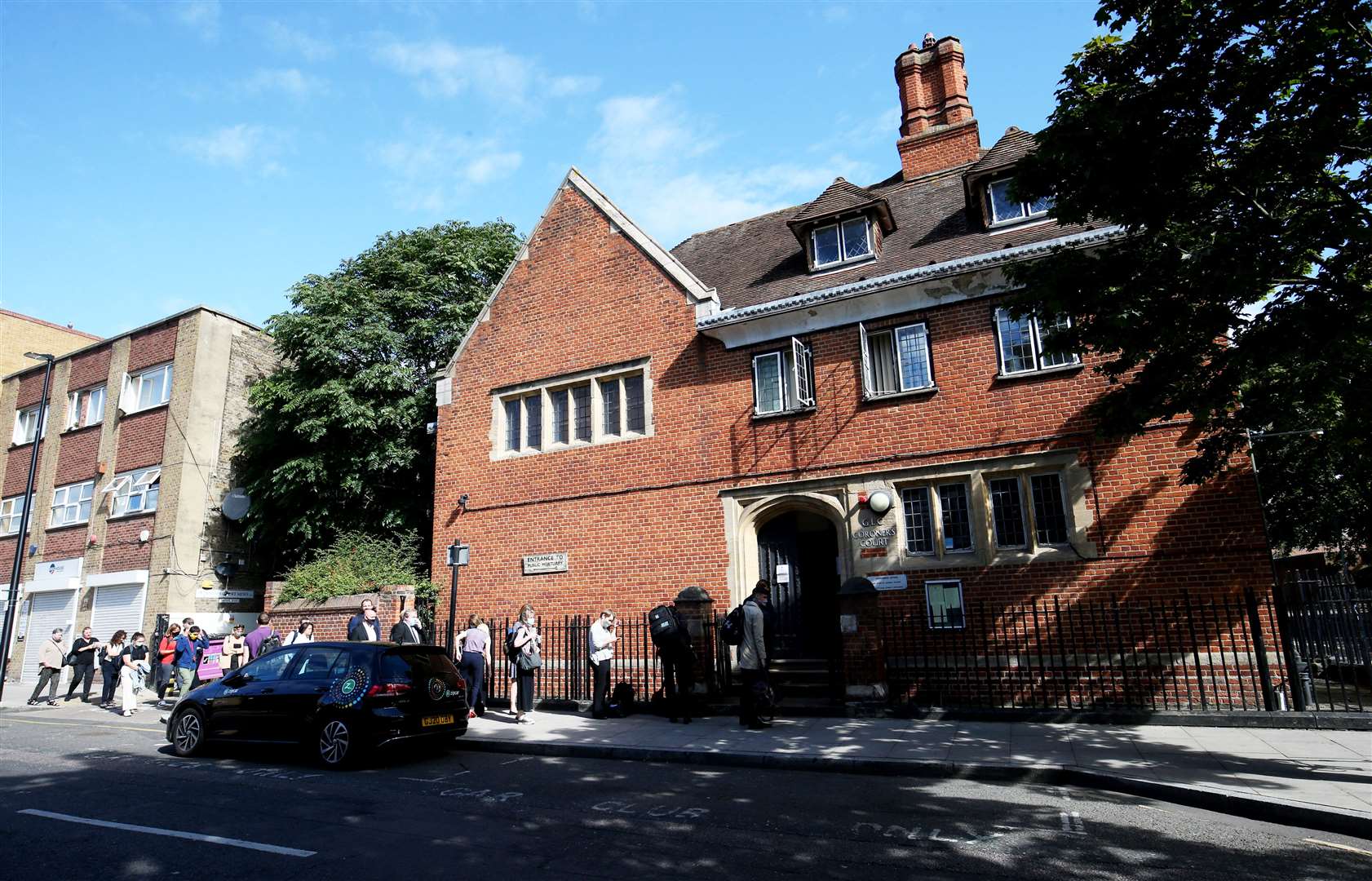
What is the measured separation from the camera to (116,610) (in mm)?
22516

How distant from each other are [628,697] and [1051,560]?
6920 mm

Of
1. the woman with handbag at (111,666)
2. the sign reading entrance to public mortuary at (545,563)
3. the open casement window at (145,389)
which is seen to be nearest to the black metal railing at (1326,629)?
the sign reading entrance to public mortuary at (545,563)

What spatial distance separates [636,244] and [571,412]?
3.66 meters

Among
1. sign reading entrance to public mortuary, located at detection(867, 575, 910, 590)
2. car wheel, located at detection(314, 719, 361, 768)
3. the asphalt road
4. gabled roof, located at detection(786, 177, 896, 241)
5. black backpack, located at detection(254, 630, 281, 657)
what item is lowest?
the asphalt road

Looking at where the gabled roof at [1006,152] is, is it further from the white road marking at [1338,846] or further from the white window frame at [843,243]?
the white road marking at [1338,846]

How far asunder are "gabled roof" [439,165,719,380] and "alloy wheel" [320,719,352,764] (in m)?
9.11

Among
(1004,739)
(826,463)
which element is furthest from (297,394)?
(1004,739)

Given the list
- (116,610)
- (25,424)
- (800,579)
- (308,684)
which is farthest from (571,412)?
(25,424)

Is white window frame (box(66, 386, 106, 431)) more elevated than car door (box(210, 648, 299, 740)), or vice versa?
white window frame (box(66, 386, 106, 431))

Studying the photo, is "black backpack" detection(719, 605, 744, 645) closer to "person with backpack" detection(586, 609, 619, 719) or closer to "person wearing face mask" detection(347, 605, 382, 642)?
"person with backpack" detection(586, 609, 619, 719)

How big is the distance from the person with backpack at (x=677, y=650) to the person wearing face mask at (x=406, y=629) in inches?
163

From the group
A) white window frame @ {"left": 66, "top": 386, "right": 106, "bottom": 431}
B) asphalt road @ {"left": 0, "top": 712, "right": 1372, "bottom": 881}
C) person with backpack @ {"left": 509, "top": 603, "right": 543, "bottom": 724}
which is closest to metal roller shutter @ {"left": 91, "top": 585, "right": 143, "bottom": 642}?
white window frame @ {"left": 66, "top": 386, "right": 106, "bottom": 431}

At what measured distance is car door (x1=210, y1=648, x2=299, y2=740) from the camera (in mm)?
9500

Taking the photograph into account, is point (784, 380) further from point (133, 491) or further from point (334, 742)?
point (133, 491)
